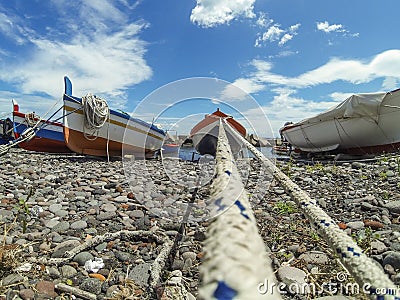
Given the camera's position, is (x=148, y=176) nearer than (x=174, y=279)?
No

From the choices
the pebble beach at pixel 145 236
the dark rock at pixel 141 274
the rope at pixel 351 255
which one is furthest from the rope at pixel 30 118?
the rope at pixel 351 255

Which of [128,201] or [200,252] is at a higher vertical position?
[128,201]

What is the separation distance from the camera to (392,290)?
77 cm

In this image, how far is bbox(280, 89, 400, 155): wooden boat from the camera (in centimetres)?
1061

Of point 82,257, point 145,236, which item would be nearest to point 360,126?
point 145,236

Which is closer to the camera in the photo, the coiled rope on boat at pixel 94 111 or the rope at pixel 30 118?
the coiled rope on boat at pixel 94 111

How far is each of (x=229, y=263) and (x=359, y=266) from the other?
65 centimetres

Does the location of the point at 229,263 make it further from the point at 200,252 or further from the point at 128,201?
the point at 128,201

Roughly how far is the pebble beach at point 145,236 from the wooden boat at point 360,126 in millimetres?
5743

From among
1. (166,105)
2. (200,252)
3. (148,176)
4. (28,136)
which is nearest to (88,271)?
(200,252)

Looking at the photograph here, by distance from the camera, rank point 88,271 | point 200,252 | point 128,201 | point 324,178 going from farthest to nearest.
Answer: point 324,178
point 128,201
point 200,252
point 88,271

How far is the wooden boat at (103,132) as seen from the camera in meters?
10.7

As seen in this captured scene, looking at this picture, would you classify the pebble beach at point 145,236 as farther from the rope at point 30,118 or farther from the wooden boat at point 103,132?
the rope at point 30,118

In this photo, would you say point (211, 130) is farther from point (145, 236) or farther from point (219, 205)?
point (219, 205)
